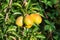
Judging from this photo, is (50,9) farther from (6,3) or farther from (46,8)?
(6,3)

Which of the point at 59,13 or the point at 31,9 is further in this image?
the point at 59,13

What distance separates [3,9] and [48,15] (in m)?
0.63

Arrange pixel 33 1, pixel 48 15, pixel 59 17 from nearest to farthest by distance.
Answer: pixel 33 1 < pixel 48 15 < pixel 59 17

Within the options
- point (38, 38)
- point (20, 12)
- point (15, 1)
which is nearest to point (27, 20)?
point (20, 12)

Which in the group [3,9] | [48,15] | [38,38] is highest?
[3,9]

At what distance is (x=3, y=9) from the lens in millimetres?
2215

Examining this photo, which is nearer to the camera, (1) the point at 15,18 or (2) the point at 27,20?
(2) the point at 27,20

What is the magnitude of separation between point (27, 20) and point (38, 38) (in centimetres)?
51

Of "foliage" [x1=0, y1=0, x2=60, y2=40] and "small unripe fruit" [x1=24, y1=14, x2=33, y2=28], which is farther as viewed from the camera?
"foliage" [x1=0, y1=0, x2=60, y2=40]

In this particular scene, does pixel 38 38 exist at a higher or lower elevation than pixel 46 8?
lower

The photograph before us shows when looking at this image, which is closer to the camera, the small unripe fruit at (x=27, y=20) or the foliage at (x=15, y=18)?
the small unripe fruit at (x=27, y=20)

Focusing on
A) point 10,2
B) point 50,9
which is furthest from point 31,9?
point 50,9

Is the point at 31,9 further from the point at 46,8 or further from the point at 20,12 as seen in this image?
the point at 46,8

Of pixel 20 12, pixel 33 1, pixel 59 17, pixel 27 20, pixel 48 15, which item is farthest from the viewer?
pixel 59 17
